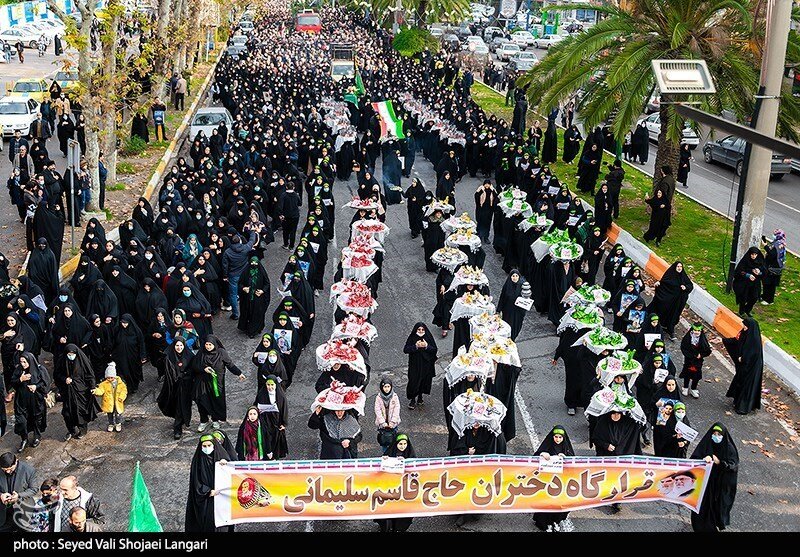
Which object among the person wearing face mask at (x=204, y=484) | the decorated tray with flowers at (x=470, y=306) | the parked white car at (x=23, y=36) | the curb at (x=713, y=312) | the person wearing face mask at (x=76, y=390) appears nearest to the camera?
the person wearing face mask at (x=204, y=484)

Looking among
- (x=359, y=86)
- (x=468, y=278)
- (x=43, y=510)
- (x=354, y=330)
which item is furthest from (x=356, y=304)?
(x=359, y=86)

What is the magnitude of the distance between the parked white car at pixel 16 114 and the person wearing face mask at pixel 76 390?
53.0 ft

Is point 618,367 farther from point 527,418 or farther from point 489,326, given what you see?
point 489,326

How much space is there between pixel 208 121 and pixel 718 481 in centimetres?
2087

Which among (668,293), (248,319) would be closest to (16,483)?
(248,319)

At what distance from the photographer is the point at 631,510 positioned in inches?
397

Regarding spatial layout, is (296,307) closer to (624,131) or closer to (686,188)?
(624,131)

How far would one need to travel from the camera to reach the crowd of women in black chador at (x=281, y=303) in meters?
10.5

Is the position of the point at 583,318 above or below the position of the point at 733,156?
below

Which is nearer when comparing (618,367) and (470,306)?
(618,367)

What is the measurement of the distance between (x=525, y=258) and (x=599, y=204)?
3.17 meters

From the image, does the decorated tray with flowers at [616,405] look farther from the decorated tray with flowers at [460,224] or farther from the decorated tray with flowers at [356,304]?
the decorated tray with flowers at [460,224]

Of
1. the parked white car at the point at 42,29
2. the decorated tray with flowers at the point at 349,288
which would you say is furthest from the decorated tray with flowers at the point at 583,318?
the parked white car at the point at 42,29

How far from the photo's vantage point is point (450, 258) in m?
15.3
